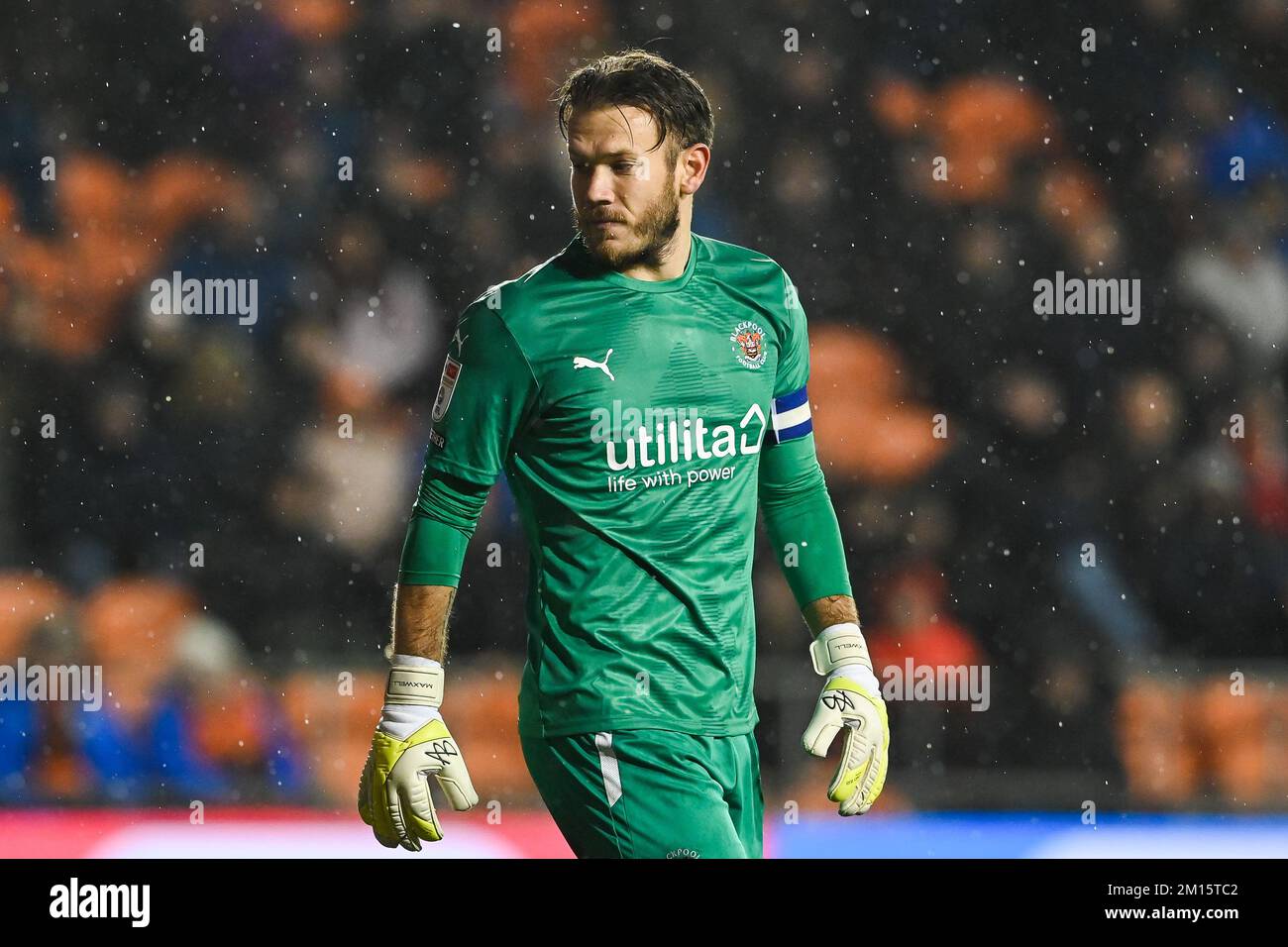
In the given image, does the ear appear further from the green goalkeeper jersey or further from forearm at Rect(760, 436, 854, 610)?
forearm at Rect(760, 436, 854, 610)

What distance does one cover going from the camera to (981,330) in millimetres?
6082

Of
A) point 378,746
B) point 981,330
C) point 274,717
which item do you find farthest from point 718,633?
point 981,330

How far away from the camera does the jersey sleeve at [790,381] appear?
10.9ft

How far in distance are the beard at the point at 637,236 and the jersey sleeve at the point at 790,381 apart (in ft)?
0.98

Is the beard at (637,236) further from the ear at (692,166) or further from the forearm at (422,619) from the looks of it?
the forearm at (422,619)

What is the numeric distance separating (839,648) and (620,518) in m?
0.58

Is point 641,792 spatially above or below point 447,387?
below

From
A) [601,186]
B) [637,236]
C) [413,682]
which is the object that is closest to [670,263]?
[637,236]

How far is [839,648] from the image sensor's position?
3.29m

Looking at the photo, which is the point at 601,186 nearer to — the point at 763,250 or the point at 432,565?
the point at 432,565

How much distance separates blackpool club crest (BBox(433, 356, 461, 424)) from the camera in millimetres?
3125
